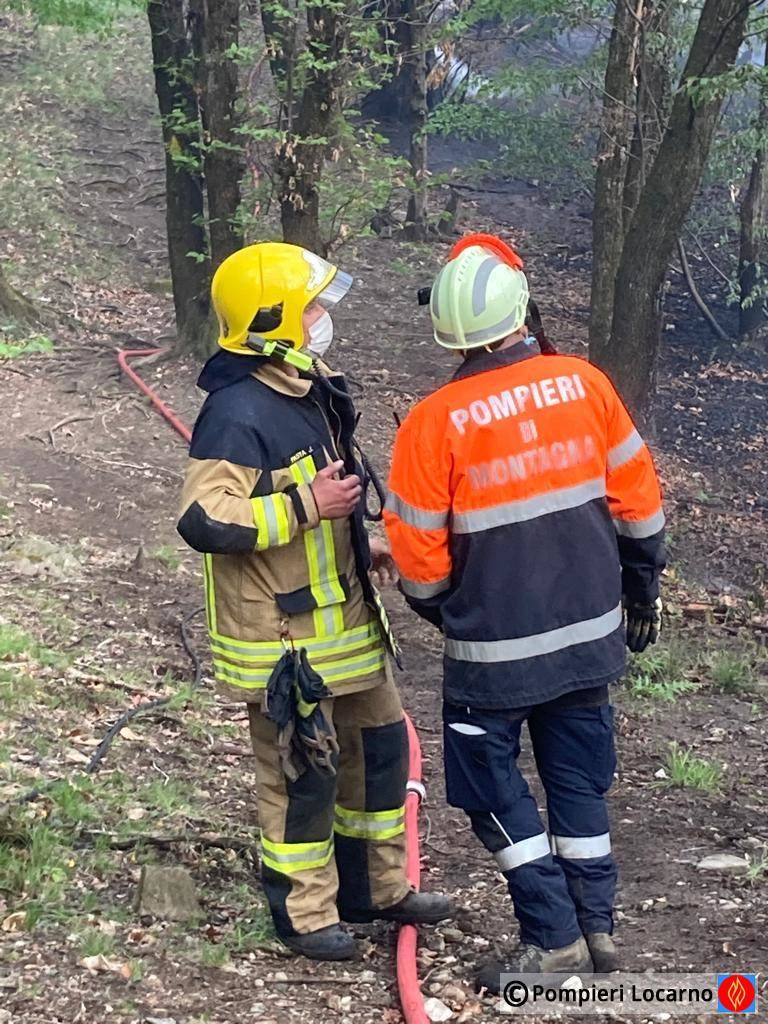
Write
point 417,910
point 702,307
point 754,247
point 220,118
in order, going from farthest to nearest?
1. point 702,307
2. point 754,247
3. point 220,118
4. point 417,910

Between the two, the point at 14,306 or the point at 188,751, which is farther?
the point at 14,306

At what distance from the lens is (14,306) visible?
39.9 ft

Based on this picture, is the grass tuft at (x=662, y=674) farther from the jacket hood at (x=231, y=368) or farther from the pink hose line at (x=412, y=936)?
the jacket hood at (x=231, y=368)

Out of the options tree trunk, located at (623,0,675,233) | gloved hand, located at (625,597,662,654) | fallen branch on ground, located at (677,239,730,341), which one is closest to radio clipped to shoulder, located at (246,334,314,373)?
gloved hand, located at (625,597,662,654)

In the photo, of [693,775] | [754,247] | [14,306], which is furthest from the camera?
[754,247]

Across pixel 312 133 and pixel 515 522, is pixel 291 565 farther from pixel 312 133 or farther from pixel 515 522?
pixel 312 133

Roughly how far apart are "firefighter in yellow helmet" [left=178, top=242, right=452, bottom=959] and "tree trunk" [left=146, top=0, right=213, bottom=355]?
26.6 feet

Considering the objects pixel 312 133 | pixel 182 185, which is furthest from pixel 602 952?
pixel 182 185

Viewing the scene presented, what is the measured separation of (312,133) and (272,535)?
7.29 m

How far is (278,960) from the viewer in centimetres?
365

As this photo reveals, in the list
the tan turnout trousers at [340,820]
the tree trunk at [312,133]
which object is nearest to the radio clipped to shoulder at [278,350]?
the tan turnout trousers at [340,820]

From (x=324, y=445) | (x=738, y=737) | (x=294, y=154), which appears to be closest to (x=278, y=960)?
(x=324, y=445)

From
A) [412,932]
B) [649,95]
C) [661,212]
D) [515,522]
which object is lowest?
[412,932]

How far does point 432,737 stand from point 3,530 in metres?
Result: 3.24
